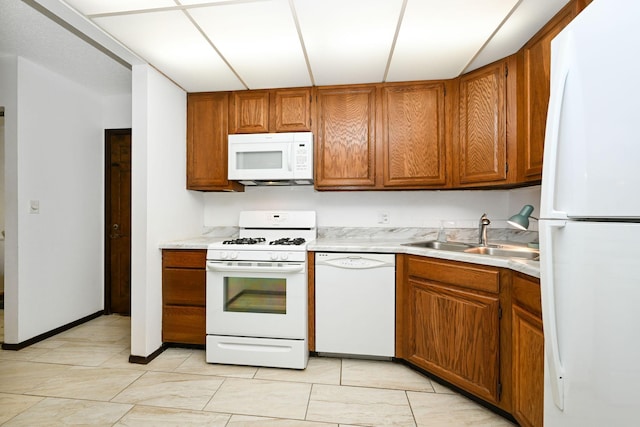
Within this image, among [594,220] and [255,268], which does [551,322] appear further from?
[255,268]

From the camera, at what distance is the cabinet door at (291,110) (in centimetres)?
257

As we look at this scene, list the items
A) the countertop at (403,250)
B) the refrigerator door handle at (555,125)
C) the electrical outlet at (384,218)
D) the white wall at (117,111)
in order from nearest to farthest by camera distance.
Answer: the refrigerator door handle at (555,125) < the countertop at (403,250) < the electrical outlet at (384,218) < the white wall at (117,111)

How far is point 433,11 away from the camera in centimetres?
161

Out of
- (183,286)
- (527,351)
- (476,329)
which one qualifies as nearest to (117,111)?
(183,286)

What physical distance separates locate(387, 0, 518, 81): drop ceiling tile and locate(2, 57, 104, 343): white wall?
3030 millimetres

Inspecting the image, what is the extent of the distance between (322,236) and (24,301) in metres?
2.54

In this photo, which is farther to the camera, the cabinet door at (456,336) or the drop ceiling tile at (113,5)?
the cabinet door at (456,336)

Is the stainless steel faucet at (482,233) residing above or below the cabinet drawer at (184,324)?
above

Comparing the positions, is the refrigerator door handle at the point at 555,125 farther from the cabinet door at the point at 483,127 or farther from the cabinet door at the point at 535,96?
the cabinet door at the point at 483,127

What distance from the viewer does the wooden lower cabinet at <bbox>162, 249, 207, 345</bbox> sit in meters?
2.34

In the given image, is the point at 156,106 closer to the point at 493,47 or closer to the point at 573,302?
the point at 493,47

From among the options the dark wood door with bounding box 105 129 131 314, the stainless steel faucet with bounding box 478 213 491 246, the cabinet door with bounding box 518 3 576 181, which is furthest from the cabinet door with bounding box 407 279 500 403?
the dark wood door with bounding box 105 129 131 314

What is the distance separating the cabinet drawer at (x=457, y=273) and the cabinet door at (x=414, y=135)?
76 cm

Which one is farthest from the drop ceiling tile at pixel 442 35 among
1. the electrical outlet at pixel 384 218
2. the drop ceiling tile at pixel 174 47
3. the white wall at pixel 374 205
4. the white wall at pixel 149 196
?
the white wall at pixel 149 196
